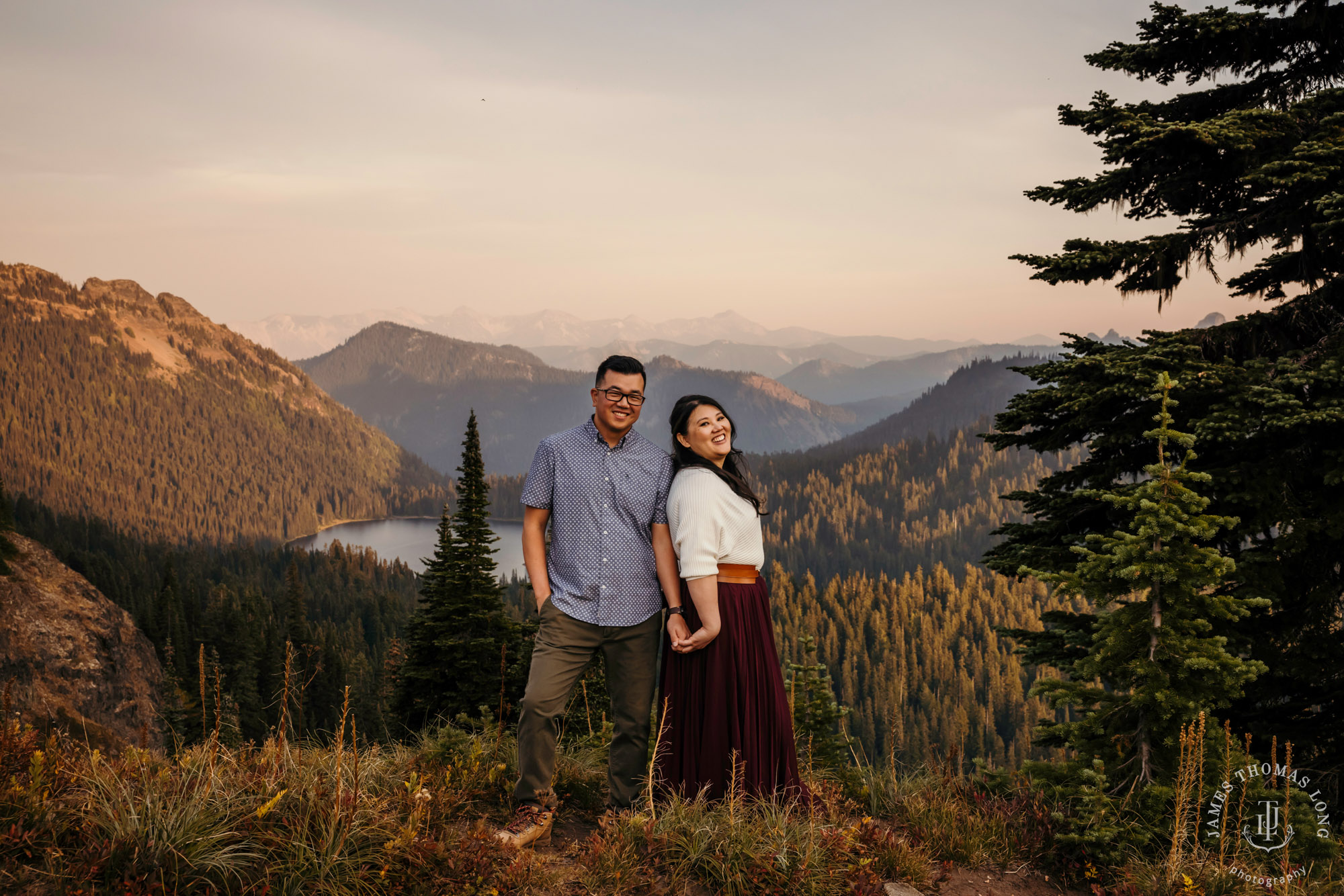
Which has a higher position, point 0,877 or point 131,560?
point 0,877

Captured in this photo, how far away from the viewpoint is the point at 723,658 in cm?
494

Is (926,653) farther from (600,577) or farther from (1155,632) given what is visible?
(600,577)

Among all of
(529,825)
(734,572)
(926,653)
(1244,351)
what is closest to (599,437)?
(734,572)

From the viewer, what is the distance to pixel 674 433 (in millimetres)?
5059

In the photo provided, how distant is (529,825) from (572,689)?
0.83 metres

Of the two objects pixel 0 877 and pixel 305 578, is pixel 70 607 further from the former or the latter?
pixel 305 578

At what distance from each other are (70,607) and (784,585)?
9475 cm

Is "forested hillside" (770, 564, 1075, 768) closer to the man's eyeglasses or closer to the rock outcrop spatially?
the rock outcrop

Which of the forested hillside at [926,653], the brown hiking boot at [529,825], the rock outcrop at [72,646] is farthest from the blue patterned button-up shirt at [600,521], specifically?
the forested hillside at [926,653]

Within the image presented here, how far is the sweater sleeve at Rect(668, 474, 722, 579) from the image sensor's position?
15.3 feet

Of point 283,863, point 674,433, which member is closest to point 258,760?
point 283,863

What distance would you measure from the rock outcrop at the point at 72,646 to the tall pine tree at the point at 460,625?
3215cm

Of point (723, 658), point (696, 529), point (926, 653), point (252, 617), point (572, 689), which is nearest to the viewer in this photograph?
point (696, 529)

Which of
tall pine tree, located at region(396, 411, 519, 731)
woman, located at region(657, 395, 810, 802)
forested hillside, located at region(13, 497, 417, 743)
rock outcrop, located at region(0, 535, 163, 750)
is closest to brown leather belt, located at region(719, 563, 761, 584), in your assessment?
woman, located at region(657, 395, 810, 802)
